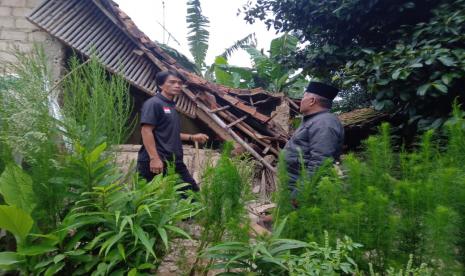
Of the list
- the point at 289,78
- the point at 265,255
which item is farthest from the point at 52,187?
the point at 289,78

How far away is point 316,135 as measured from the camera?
3293 millimetres

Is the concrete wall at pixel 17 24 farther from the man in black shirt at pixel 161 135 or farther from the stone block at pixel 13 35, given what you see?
the man in black shirt at pixel 161 135

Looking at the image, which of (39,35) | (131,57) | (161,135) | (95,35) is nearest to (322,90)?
(161,135)

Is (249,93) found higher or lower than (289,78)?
lower

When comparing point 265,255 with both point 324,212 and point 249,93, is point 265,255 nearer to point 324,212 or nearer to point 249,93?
point 324,212

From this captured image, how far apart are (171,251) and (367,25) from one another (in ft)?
13.5

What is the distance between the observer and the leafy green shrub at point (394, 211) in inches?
67.5

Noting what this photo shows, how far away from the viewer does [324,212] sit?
195 cm

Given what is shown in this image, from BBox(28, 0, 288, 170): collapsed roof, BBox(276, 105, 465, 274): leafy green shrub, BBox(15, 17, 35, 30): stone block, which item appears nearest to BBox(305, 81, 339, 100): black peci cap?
BBox(276, 105, 465, 274): leafy green shrub

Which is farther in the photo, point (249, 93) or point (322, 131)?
point (249, 93)

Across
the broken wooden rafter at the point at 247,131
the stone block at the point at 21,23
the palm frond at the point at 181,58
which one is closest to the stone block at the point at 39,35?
the stone block at the point at 21,23

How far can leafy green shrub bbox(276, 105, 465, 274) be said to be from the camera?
171 centimetres

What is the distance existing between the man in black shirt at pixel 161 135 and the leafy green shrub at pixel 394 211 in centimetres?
201

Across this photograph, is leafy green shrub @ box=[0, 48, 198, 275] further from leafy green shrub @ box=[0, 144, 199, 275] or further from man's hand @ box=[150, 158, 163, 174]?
man's hand @ box=[150, 158, 163, 174]
